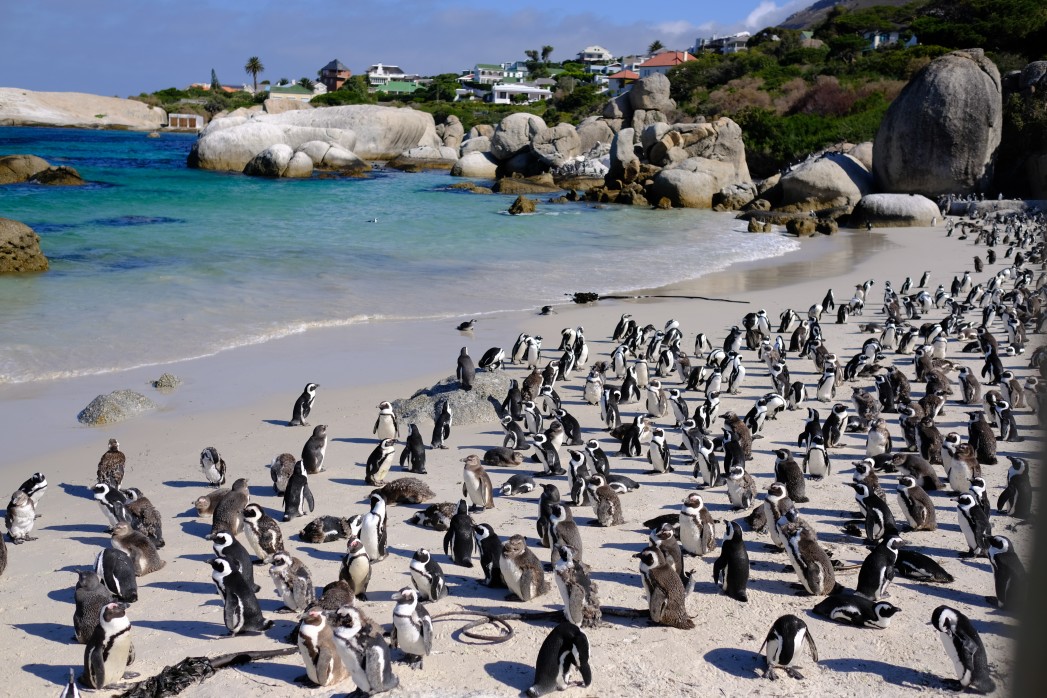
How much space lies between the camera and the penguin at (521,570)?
6.31 metres

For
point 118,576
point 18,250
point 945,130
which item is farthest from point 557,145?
point 118,576

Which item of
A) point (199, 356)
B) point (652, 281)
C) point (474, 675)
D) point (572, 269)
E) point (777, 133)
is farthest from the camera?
point (777, 133)

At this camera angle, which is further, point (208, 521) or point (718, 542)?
point (208, 521)

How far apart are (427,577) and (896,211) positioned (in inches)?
1160

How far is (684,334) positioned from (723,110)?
159ft

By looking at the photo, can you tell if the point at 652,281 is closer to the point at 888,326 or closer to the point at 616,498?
the point at 888,326

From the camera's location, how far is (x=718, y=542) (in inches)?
291

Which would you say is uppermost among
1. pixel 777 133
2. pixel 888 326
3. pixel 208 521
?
pixel 777 133

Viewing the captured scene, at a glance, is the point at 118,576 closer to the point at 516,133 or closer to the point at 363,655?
the point at 363,655

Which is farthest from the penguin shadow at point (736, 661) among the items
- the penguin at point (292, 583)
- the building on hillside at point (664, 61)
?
the building on hillside at point (664, 61)

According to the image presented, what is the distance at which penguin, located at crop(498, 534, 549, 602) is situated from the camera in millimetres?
6309

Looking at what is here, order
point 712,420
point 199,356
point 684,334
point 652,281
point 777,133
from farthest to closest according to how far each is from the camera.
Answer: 1. point 777,133
2. point 652,281
3. point 684,334
4. point 199,356
5. point 712,420

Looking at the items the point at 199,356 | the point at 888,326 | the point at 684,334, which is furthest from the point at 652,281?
the point at 199,356

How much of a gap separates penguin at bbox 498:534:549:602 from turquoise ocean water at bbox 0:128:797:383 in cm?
871
